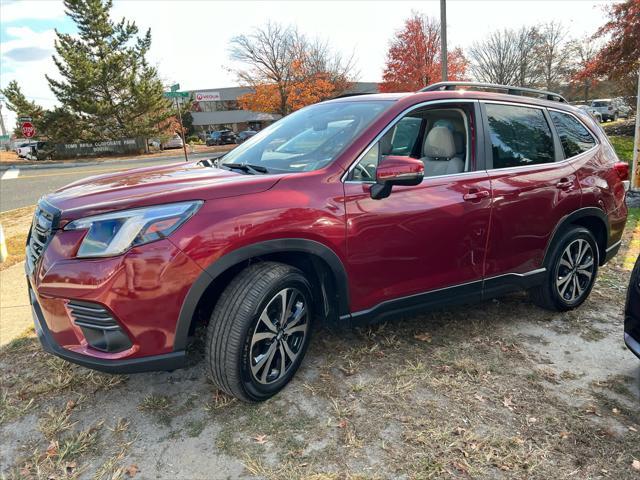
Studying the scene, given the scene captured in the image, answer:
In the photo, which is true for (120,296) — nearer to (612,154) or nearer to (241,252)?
(241,252)

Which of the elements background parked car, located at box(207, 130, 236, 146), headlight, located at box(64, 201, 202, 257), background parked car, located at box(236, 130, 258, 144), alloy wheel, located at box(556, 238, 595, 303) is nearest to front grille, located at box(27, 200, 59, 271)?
headlight, located at box(64, 201, 202, 257)

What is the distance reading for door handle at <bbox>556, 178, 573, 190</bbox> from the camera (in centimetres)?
361

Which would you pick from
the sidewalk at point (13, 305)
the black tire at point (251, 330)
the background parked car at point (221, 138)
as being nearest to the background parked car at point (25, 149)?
the background parked car at point (221, 138)

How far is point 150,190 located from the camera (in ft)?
8.05

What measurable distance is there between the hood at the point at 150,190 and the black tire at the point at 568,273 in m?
2.50

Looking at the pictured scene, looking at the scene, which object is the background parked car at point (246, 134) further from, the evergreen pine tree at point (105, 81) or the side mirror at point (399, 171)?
the evergreen pine tree at point (105, 81)

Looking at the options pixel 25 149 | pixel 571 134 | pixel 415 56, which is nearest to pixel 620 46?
pixel 415 56

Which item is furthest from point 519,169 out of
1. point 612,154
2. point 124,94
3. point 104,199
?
point 124,94

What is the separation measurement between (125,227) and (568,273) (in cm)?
346

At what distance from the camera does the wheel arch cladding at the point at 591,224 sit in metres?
3.68

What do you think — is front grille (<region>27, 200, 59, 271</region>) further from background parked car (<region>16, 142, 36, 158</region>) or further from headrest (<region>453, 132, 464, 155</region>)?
background parked car (<region>16, 142, 36, 158</region>)

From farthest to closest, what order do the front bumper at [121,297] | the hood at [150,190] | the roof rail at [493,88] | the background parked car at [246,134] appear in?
the background parked car at [246,134] → the roof rail at [493,88] → the hood at [150,190] → the front bumper at [121,297]

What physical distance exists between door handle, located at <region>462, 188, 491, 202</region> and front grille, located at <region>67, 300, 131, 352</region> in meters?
2.26

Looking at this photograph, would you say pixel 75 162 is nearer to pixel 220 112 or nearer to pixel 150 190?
pixel 220 112
